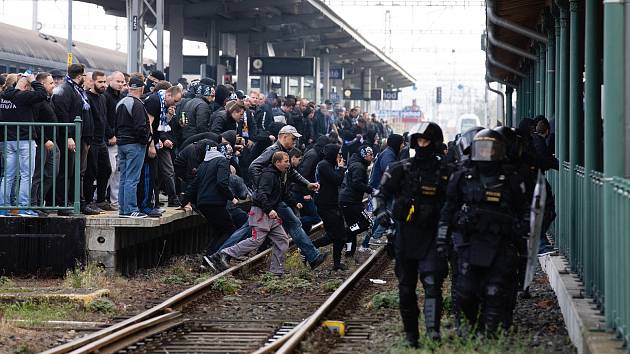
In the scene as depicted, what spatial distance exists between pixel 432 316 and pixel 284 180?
5795mm

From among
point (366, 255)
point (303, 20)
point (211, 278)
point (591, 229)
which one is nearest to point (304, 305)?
point (211, 278)

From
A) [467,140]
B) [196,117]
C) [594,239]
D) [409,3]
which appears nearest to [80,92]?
[196,117]

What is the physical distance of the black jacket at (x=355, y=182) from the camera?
1683cm

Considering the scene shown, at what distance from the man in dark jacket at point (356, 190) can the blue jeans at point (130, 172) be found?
3.50 m

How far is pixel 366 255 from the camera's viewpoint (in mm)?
18859

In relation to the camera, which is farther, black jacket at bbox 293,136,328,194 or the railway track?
black jacket at bbox 293,136,328,194

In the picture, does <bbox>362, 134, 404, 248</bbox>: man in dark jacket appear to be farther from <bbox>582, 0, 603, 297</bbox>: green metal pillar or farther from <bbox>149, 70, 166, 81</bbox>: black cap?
<bbox>582, 0, 603, 297</bbox>: green metal pillar

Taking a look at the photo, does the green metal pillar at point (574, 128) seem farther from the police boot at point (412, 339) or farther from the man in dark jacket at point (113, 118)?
the man in dark jacket at point (113, 118)

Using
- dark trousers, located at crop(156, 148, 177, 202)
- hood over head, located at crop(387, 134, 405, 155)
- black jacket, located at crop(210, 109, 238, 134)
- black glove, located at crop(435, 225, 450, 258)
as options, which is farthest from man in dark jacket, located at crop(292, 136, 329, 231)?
black glove, located at crop(435, 225, 450, 258)

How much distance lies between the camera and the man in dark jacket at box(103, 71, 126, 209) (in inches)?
601

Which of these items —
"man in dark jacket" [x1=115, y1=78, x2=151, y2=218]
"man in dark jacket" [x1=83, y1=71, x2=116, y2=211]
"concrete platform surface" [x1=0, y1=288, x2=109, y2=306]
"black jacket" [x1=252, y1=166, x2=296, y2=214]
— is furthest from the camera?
"man in dark jacket" [x1=83, y1=71, x2=116, y2=211]

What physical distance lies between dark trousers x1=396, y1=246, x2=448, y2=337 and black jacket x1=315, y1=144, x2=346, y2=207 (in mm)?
6449

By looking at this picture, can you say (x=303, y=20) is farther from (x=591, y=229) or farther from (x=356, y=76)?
(x=356, y=76)

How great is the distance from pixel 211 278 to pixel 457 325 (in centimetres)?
499
